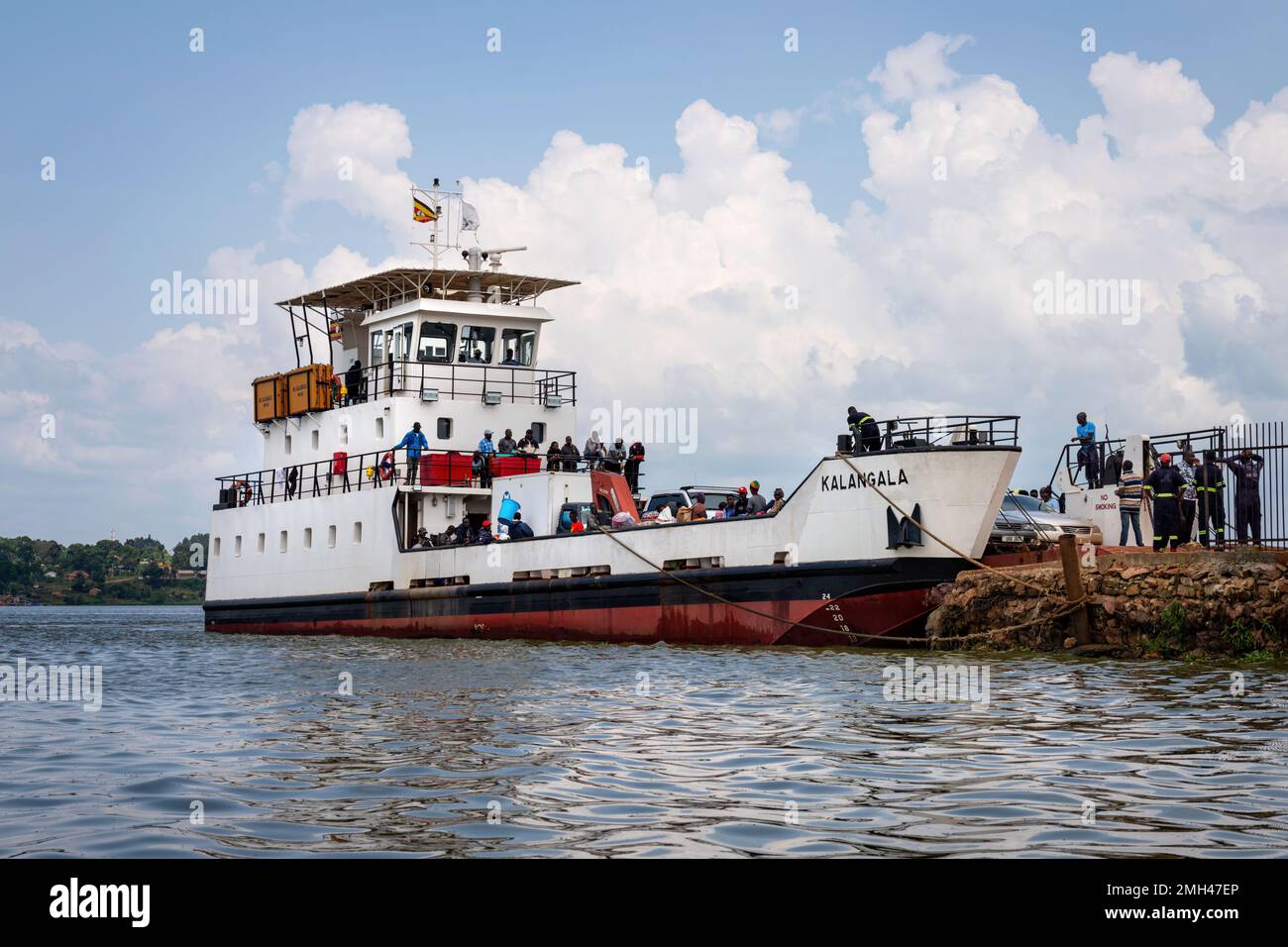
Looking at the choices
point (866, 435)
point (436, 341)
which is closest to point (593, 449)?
point (436, 341)

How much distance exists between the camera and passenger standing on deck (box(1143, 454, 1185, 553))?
18734mm

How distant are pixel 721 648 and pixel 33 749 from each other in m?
11.3

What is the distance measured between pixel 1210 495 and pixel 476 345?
16.0 metres

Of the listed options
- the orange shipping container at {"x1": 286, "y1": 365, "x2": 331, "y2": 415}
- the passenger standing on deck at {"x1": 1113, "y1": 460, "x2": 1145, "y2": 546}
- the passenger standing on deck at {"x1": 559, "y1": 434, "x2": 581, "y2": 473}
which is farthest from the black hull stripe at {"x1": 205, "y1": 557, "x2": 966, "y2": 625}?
the orange shipping container at {"x1": 286, "y1": 365, "x2": 331, "y2": 415}

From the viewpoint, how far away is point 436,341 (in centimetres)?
2966

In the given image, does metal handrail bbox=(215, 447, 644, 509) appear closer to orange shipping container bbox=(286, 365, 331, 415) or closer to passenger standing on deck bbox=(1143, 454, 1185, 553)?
orange shipping container bbox=(286, 365, 331, 415)

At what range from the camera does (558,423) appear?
98.7 feet

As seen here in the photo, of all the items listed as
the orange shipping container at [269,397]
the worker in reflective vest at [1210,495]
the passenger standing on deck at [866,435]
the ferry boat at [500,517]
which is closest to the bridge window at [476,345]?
the ferry boat at [500,517]

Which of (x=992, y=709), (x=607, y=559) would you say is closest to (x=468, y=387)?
(x=607, y=559)

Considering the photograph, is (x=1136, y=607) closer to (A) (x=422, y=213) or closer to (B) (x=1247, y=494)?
(B) (x=1247, y=494)

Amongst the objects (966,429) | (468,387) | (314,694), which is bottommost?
(314,694)

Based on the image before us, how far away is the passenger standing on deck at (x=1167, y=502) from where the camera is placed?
18734 millimetres
